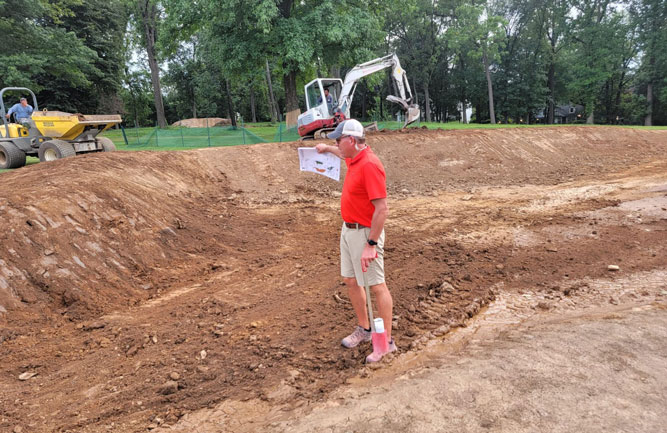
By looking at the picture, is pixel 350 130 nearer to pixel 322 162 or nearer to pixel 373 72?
pixel 322 162

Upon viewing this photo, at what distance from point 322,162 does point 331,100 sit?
11.8 m

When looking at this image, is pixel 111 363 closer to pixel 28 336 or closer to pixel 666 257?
pixel 28 336

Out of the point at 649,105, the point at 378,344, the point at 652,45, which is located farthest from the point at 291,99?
the point at 649,105

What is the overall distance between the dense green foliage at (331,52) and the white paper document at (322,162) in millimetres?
14599

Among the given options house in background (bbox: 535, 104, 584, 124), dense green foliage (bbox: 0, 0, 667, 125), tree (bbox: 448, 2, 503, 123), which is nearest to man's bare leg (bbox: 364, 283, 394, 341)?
dense green foliage (bbox: 0, 0, 667, 125)

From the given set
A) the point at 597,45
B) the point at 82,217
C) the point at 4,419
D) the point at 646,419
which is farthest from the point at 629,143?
the point at 597,45

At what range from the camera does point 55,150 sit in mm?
10719

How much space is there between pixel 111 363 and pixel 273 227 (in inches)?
186

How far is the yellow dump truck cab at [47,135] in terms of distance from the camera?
427 inches

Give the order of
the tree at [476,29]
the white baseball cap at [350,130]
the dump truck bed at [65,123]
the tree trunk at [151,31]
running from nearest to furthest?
1. the white baseball cap at [350,130]
2. the dump truck bed at [65,123]
3. the tree trunk at [151,31]
4. the tree at [476,29]

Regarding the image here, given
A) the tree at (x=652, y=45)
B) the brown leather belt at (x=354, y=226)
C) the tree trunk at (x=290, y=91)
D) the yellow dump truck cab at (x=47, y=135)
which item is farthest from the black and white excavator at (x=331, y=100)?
the tree at (x=652, y=45)

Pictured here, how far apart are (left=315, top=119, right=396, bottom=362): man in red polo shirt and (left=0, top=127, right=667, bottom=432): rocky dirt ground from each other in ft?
2.28

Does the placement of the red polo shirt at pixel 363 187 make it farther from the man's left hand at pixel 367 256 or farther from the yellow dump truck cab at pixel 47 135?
the yellow dump truck cab at pixel 47 135

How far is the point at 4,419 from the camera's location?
9.94ft
